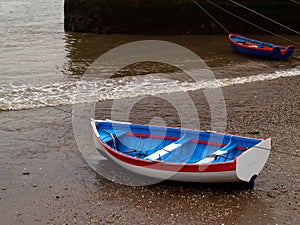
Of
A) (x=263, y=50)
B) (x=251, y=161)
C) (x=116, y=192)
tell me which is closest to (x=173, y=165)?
(x=116, y=192)

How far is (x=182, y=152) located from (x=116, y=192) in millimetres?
1539

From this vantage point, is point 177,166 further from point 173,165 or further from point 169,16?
point 169,16

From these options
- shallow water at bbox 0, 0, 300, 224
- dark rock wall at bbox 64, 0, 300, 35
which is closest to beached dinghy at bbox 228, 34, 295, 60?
shallow water at bbox 0, 0, 300, 224

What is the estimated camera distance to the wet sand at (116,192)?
23.6 feet

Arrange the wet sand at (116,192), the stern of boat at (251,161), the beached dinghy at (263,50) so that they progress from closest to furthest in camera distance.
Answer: the wet sand at (116,192) → the stern of boat at (251,161) → the beached dinghy at (263,50)

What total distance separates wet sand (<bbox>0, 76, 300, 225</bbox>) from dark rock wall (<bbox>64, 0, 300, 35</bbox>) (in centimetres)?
1389

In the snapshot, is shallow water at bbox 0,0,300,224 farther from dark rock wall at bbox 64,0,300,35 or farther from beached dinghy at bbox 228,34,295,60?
dark rock wall at bbox 64,0,300,35

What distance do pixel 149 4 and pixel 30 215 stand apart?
59.7ft

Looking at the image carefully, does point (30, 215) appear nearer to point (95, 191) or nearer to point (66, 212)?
point (66, 212)

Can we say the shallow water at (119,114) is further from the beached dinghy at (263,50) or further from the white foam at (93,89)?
the beached dinghy at (263,50)

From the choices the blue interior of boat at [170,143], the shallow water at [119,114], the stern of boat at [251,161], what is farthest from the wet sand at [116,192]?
the blue interior of boat at [170,143]

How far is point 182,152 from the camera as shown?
28.9 feet

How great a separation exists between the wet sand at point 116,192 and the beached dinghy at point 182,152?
1.19ft

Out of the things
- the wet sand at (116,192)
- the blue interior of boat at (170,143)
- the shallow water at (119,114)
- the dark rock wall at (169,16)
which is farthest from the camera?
the dark rock wall at (169,16)
